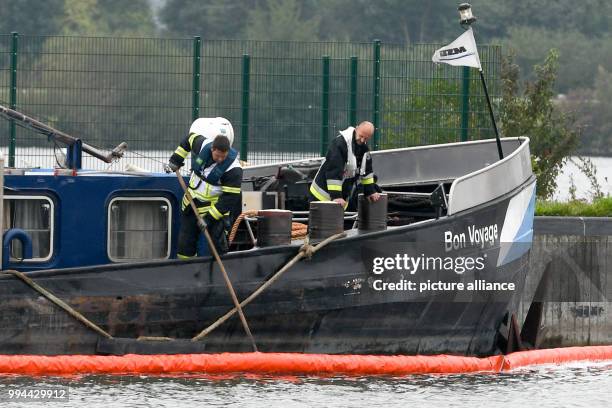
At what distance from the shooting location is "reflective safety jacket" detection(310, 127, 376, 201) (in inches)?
620

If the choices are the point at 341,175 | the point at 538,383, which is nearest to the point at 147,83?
the point at 341,175

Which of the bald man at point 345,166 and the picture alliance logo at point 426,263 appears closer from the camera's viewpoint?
the picture alliance logo at point 426,263

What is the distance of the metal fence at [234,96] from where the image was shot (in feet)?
67.9

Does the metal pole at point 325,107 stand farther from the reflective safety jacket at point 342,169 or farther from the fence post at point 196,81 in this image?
the reflective safety jacket at point 342,169

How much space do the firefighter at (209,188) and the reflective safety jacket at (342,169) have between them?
1.14m

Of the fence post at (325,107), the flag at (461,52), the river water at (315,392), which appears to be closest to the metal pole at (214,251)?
the river water at (315,392)

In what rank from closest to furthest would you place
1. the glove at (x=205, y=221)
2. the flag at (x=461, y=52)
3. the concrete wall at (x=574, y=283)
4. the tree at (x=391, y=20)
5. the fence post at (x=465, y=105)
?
the glove at (x=205, y=221) → the flag at (x=461, y=52) → the concrete wall at (x=574, y=283) → the fence post at (x=465, y=105) → the tree at (x=391, y=20)

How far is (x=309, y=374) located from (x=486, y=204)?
235 cm

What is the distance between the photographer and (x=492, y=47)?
2100 centimetres

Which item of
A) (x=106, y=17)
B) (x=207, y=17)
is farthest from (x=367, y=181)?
(x=207, y=17)

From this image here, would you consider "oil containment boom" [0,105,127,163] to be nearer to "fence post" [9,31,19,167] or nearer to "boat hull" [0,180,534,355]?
"boat hull" [0,180,534,355]

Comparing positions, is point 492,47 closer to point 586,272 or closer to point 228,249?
point 586,272

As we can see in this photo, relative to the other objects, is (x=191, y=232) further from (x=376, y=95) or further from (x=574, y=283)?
(x=376, y=95)

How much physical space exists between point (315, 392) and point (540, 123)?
347 inches
